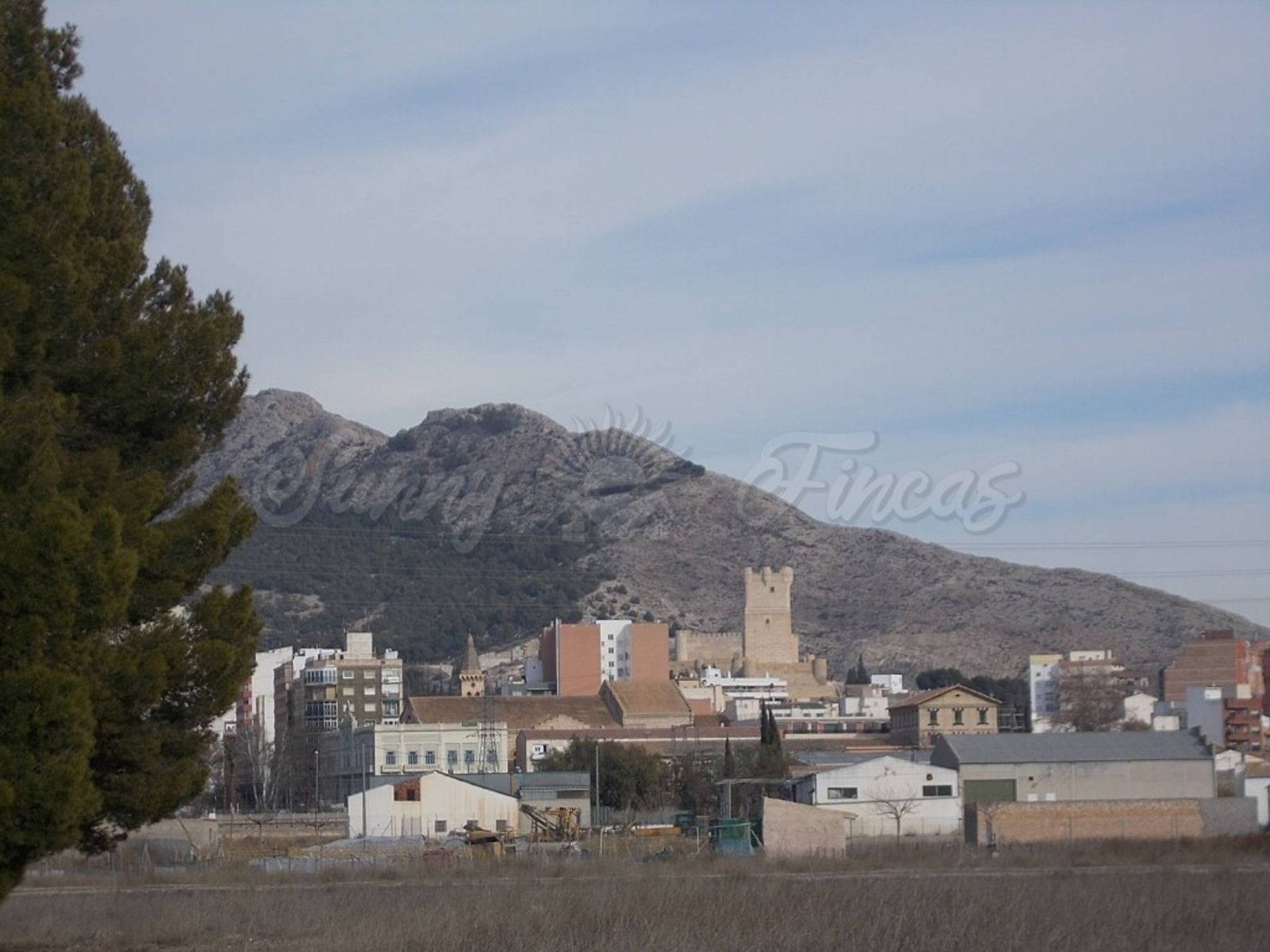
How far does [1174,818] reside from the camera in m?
50.9

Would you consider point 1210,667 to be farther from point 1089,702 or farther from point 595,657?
point 595,657

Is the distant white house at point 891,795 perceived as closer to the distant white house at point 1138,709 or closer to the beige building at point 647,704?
the beige building at point 647,704

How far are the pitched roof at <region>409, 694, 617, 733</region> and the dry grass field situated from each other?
6944cm

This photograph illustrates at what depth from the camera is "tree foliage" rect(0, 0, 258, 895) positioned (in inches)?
528

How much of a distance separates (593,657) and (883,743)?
47.6 metres

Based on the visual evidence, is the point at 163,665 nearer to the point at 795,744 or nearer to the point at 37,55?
the point at 37,55

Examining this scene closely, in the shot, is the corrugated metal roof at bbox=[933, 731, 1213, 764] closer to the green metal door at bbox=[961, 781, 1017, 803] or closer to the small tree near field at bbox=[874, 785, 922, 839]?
the green metal door at bbox=[961, 781, 1017, 803]

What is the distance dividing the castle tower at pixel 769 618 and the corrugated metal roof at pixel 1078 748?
123514 mm

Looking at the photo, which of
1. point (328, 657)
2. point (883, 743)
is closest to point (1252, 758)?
point (883, 743)

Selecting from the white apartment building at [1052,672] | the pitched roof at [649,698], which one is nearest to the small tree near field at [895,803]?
the pitched roof at [649,698]

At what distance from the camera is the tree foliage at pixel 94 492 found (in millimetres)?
13422

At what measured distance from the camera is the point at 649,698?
395 ft

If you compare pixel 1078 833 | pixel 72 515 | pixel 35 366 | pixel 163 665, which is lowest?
pixel 1078 833

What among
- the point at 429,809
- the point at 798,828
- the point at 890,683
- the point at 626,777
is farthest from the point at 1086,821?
the point at 890,683
